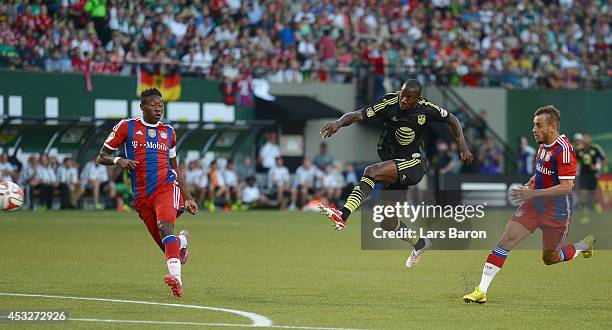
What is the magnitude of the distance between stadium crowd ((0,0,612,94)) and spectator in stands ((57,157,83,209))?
107 inches

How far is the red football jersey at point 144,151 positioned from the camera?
1253 cm

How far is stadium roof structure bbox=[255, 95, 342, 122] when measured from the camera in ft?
117

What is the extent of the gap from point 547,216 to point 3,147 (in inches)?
812

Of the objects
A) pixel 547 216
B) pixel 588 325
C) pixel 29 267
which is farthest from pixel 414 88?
pixel 29 267

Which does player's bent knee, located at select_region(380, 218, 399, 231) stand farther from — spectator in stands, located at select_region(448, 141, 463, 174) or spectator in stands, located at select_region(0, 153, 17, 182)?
spectator in stands, located at select_region(448, 141, 463, 174)

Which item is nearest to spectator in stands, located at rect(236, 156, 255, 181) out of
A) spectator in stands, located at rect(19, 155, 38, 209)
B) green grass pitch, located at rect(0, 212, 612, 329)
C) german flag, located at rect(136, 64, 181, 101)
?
german flag, located at rect(136, 64, 181, 101)

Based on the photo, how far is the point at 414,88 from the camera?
13.9 m

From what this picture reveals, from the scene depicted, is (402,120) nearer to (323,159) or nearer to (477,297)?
(477,297)

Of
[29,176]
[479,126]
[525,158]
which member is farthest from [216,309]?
[479,126]

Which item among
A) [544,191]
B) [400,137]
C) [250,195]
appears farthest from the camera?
[250,195]

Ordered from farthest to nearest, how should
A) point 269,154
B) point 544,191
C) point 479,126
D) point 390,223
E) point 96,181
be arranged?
point 479,126
point 269,154
point 96,181
point 390,223
point 544,191

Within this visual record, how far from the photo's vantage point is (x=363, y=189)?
1431 centimetres

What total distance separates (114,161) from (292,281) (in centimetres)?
320

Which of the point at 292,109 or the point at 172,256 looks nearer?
the point at 172,256
